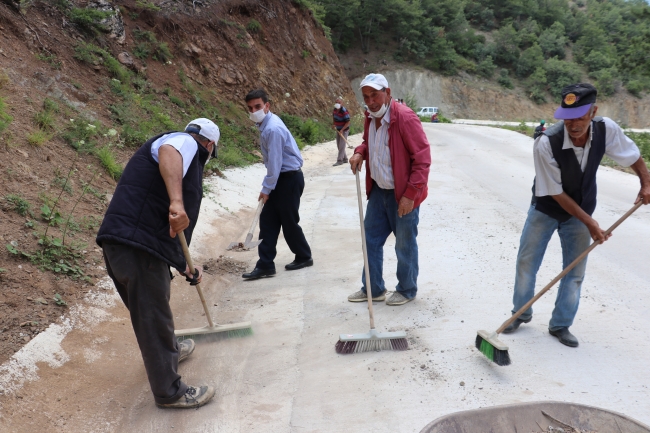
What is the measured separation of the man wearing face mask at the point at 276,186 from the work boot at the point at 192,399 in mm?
2576

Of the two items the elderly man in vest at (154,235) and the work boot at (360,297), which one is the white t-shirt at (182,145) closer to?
the elderly man in vest at (154,235)

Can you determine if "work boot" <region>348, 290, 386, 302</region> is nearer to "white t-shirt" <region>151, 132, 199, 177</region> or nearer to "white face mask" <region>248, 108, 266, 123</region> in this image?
"white face mask" <region>248, 108, 266, 123</region>

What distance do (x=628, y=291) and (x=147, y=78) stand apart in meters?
11.8

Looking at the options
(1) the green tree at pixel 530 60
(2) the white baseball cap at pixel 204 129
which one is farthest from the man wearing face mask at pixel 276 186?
(1) the green tree at pixel 530 60

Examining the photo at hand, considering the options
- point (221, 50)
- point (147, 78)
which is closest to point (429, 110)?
point (221, 50)

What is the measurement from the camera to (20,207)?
5.15 m

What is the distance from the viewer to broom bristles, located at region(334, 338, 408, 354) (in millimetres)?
3967

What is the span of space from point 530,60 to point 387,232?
188ft

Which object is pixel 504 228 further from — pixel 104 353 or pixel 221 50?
pixel 221 50

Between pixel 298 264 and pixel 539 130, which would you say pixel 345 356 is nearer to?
pixel 298 264

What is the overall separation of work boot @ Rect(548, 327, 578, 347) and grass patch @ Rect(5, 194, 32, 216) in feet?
16.7

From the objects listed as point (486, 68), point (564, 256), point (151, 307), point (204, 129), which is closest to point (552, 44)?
point (486, 68)

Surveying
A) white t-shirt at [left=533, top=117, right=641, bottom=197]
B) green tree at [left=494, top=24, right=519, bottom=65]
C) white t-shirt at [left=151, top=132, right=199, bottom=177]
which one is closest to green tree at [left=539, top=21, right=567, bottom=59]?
green tree at [left=494, top=24, right=519, bottom=65]

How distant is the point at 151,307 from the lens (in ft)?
10.7
